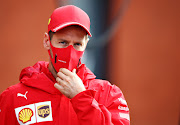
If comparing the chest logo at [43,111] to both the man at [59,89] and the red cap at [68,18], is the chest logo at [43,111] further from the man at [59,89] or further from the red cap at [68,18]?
the red cap at [68,18]

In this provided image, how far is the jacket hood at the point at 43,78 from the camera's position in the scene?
59.9 inches

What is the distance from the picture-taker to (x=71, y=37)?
1.51m

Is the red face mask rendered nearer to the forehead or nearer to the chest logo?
the forehead

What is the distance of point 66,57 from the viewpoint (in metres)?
1.46

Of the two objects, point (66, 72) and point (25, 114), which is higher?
point (66, 72)

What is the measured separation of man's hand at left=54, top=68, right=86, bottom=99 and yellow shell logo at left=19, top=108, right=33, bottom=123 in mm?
260


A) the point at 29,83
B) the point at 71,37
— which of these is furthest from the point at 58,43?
the point at 29,83

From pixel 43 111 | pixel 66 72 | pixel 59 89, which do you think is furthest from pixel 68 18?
pixel 43 111

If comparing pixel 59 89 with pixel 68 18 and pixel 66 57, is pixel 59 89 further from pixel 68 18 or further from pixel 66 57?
pixel 68 18

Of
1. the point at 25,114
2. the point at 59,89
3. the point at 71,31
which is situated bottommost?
the point at 25,114

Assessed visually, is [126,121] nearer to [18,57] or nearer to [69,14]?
[69,14]

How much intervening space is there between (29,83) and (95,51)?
1.73 metres

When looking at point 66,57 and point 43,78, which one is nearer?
point 66,57

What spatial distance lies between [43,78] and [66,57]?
23cm
